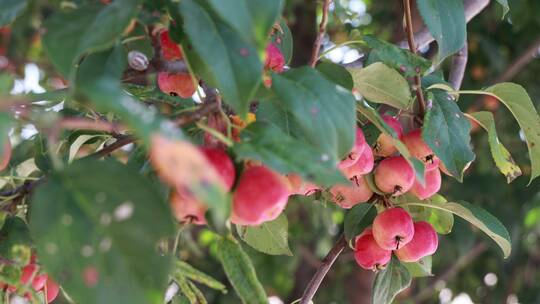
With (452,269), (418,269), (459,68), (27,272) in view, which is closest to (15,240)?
(27,272)

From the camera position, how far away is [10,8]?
0.83 metres

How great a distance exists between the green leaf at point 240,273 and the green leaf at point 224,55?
0.58 feet

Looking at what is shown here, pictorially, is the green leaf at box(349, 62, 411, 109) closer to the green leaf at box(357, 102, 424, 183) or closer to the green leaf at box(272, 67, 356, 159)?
the green leaf at box(357, 102, 424, 183)

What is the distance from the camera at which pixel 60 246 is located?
614 mm

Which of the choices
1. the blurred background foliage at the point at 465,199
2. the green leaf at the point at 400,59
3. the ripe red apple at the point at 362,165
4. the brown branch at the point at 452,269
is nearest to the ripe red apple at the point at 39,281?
the ripe red apple at the point at 362,165

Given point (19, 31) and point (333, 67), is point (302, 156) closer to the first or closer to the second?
point (333, 67)

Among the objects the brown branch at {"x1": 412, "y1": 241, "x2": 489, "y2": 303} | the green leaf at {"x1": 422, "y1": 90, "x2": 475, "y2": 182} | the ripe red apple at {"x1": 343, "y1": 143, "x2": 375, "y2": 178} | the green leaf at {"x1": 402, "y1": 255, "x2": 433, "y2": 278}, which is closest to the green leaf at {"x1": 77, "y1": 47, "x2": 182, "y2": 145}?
the ripe red apple at {"x1": 343, "y1": 143, "x2": 375, "y2": 178}

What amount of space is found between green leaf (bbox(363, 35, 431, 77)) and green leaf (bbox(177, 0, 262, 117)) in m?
0.29

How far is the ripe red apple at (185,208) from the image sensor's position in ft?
2.42

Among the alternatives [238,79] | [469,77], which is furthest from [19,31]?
[238,79]

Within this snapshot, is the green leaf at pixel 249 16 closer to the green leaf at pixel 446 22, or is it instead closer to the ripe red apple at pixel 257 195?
the ripe red apple at pixel 257 195

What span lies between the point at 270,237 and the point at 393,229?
0.21 metres

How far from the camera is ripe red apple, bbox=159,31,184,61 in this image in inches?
36.8

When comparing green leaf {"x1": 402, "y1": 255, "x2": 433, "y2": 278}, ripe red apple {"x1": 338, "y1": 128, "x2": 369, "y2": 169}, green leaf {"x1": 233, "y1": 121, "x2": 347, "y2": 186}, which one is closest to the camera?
green leaf {"x1": 233, "y1": 121, "x2": 347, "y2": 186}
